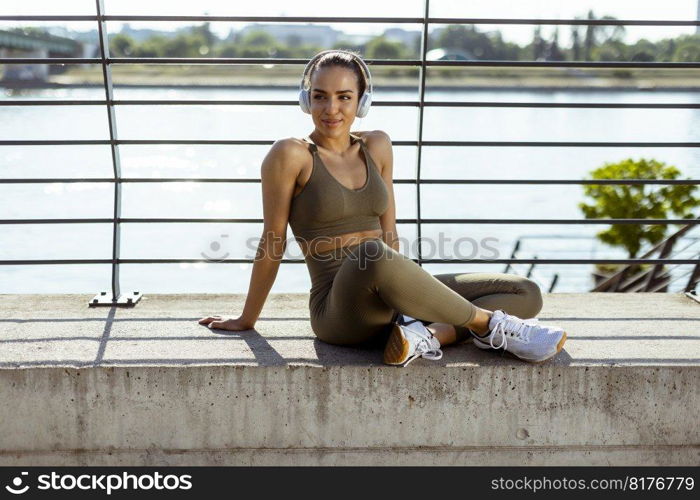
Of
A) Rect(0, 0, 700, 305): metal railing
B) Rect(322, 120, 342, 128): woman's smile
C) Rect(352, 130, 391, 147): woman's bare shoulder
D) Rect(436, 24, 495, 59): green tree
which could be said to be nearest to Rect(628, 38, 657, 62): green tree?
Rect(436, 24, 495, 59): green tree

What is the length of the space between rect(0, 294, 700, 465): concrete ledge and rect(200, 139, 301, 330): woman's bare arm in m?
0.34

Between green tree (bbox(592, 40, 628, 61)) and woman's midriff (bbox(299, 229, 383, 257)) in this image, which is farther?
green tree (bbox(592, 40, 628, 61))

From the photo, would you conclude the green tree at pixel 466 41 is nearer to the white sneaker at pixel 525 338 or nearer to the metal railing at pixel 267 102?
the metal railing at pixel 267 102

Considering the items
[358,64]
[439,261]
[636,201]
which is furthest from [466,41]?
[358,64]

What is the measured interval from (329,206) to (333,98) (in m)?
0.43

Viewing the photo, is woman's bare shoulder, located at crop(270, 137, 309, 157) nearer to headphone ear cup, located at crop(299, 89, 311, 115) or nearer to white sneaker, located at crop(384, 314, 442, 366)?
headphone ear cup, located at crop(299, 89, 311, 115)

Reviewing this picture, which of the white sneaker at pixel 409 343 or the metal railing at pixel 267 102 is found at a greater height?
the metal railing at pixel 267 102

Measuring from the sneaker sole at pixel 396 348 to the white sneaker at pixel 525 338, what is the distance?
358 mm

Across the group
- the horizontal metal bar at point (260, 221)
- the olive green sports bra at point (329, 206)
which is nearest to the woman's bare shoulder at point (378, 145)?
the olive green sports bra at point (329, 206)

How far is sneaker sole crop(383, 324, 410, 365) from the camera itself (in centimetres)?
300

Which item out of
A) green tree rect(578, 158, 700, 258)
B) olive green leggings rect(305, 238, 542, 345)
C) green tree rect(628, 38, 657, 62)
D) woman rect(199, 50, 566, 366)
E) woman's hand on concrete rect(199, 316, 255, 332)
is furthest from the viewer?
green tree rect(578, 158, 700, 258)

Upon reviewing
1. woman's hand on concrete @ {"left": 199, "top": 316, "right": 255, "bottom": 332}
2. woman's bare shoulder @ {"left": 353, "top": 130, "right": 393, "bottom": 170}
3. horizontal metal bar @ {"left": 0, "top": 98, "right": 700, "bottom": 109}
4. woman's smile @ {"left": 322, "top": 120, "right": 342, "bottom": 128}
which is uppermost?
horizontal metal bar @ {"left": 0, "top": 98, "right": 700, "bottom": 109}

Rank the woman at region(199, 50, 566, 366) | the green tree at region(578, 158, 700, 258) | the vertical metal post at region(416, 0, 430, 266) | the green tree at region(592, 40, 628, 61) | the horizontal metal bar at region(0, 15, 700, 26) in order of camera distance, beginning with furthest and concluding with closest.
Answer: the green tree at region(592, 40, 628, 61) → the green tree at region(578, 158, 700, 258) → the vertical metal post at region(416, 0, 430, 266) → the horizontal metal bar at region(0, 15, 700, 26) → the woman at region(199, 50, 566, 366)

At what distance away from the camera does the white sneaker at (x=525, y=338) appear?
3062mm
